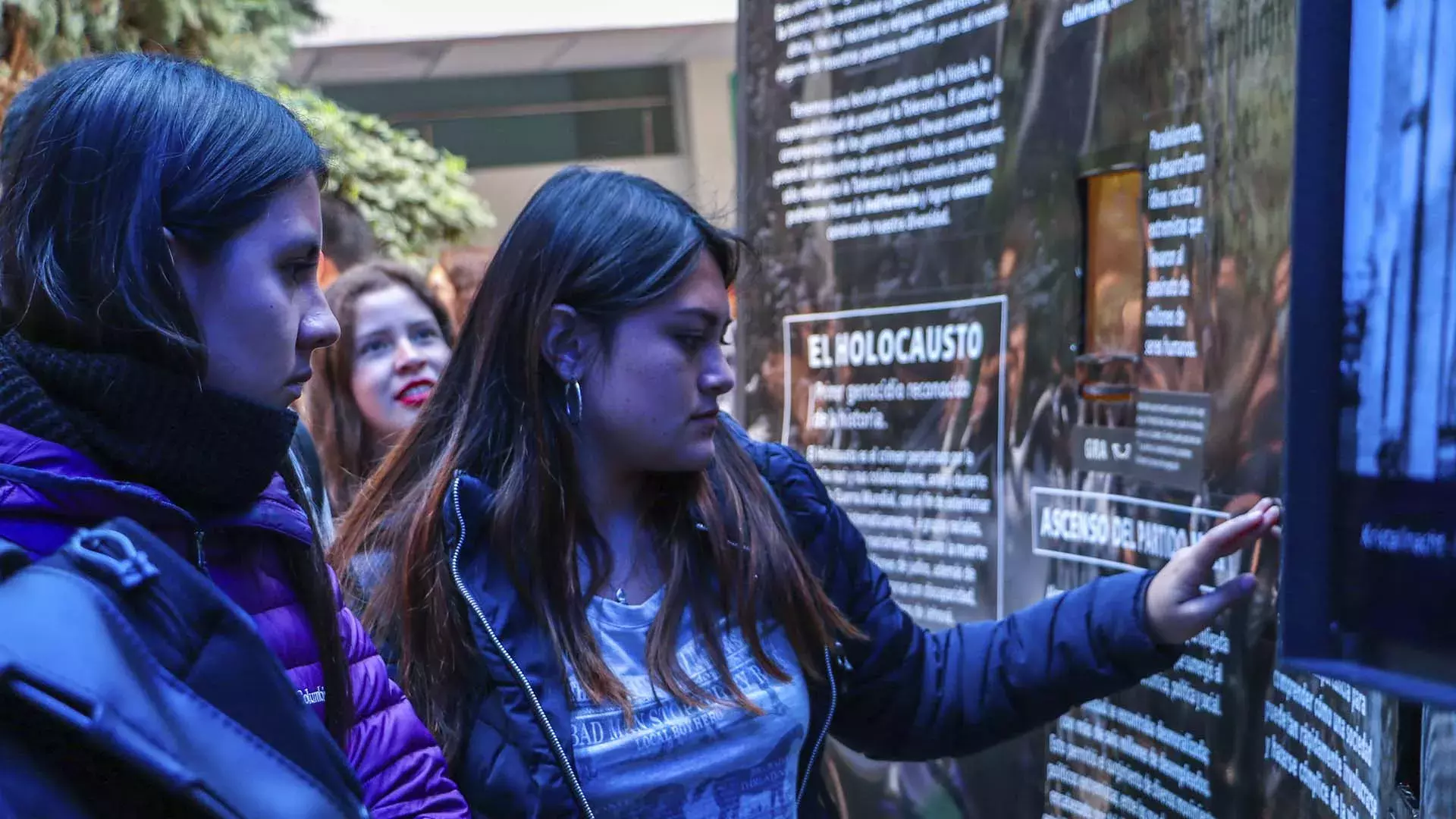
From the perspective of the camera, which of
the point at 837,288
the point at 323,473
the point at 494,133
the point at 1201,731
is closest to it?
the point at 1201,731

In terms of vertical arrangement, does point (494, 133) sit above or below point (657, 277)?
above

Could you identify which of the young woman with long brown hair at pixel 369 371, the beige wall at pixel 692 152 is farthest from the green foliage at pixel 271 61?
the beige wall at pixel 692 152

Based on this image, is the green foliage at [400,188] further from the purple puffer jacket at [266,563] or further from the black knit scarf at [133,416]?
the black knit scarf at [133,416]

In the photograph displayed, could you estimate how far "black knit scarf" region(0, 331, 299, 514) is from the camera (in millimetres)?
1376

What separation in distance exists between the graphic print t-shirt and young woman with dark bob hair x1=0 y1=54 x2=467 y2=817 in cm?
71

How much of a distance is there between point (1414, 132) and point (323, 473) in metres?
3.20

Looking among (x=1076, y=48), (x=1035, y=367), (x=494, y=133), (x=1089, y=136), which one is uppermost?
(x=494, y=133)

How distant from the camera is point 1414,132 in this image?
127 cm

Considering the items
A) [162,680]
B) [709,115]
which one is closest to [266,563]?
[162,680]

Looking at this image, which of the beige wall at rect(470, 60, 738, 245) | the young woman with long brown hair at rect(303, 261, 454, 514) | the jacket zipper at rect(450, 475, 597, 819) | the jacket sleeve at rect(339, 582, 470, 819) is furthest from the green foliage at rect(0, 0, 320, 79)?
the beige wall at rect(470, 60, 738, 245)

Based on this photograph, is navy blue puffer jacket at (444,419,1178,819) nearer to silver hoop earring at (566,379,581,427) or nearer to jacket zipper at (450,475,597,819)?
jacket zipper at (450,475,597,819)

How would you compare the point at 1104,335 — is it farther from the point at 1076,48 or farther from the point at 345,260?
the point at 345,260

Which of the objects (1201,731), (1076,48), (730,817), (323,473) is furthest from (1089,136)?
(323,473)

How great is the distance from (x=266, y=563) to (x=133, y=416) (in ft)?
0.84
